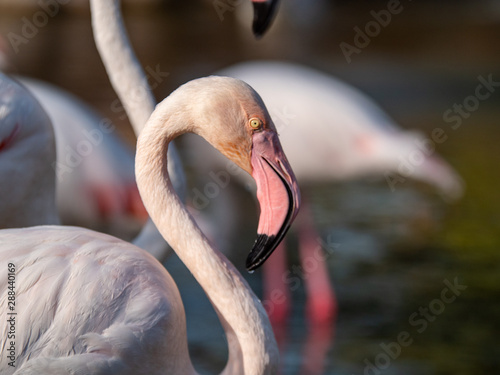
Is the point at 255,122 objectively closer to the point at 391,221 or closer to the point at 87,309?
the point at 87,309

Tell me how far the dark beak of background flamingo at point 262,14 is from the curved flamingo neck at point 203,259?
86cm

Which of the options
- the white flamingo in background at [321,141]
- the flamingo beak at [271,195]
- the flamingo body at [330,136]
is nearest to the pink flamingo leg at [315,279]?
the white flamingo in background at [321,141]

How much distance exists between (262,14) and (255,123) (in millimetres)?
880

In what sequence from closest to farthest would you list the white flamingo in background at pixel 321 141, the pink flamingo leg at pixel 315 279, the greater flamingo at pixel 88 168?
1. the greater flamingo at pixel 88 168
2. the pink flamingo leg at pixel 315 279
3. the white flamingo in background at pixel 321 141

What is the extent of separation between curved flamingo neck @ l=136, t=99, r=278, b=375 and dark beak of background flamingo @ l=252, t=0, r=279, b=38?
864mm

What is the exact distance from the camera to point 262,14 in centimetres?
318

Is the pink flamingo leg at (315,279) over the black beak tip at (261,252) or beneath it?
beneath

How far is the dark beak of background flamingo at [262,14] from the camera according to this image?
10.4 feet

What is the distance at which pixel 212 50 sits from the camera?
45.3 ft

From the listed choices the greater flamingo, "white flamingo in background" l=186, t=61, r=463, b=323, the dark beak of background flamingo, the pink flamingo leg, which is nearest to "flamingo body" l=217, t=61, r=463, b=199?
"white flamingo in background" l=186, t=61, r=463, b=323

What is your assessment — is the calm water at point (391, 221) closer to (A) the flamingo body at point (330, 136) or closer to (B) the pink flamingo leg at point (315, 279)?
(B) the pink flamingo leg at point (315, 279)

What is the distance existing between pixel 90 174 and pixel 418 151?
2035mm

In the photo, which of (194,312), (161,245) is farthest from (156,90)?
(161,245)

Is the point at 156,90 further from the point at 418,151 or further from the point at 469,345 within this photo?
the point at 469,345
